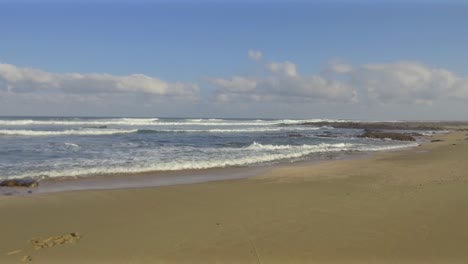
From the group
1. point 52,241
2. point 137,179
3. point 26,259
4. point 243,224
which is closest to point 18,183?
point 137,179

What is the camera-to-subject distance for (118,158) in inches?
598

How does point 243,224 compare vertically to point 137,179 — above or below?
above

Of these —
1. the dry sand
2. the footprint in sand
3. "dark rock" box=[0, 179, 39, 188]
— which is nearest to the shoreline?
"dark rock" box=[0, 179, 39, 188]

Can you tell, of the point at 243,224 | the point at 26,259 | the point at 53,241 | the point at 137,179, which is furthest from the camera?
the point at 137,179

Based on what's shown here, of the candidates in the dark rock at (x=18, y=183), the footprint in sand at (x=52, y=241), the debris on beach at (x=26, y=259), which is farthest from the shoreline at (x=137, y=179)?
the debris on beach at (x=26, y=259)

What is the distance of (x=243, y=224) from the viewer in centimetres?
596

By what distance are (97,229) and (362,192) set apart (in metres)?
5.74

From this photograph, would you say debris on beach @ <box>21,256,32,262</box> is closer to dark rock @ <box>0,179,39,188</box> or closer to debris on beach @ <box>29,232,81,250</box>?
debris on beach @ <box>29,232,81,250</box>

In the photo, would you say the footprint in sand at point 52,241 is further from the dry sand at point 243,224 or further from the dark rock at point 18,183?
the dark rock at point 18,183

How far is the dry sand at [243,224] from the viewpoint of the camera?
15.6 ft

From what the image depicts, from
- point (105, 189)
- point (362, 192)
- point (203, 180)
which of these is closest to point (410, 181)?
point (362, 192)

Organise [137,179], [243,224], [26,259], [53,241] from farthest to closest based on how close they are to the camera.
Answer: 1. [137,179]
2. [243,224]
3. [53,241]
4. [26,259]

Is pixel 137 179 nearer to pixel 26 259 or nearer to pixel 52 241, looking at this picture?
pixel 52 241

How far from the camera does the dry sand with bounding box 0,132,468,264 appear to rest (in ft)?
15.6
